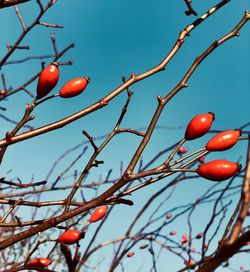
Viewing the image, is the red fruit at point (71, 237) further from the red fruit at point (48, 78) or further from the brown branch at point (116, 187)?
the red fruit at point (48, 78)

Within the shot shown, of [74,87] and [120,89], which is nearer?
[74,87]

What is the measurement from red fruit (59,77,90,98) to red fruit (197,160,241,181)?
44 centimetres

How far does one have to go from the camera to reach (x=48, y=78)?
121 cm

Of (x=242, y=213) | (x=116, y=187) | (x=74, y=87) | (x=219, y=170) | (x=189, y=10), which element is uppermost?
(x=189, y=10)

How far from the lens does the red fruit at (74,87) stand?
4.11 ft

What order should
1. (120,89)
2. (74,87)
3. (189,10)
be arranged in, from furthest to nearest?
(189,10)
(120,89)
(74,87)

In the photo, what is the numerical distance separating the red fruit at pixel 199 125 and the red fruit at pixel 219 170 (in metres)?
0.15

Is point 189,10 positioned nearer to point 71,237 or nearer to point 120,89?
point 120,89

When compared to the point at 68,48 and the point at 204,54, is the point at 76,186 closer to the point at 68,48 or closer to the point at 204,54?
the point at 204,54

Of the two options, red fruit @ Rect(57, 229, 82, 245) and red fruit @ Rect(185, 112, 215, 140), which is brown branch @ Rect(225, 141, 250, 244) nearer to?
red fruit @ Rect(185, 112, 215, 140)

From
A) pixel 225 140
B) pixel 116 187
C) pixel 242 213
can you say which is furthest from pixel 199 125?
pixel 242 213

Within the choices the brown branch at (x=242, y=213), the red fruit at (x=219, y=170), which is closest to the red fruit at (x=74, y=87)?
the red fruit at (x=219, y=170)

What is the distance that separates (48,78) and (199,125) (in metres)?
0.45

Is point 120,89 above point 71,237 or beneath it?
above
